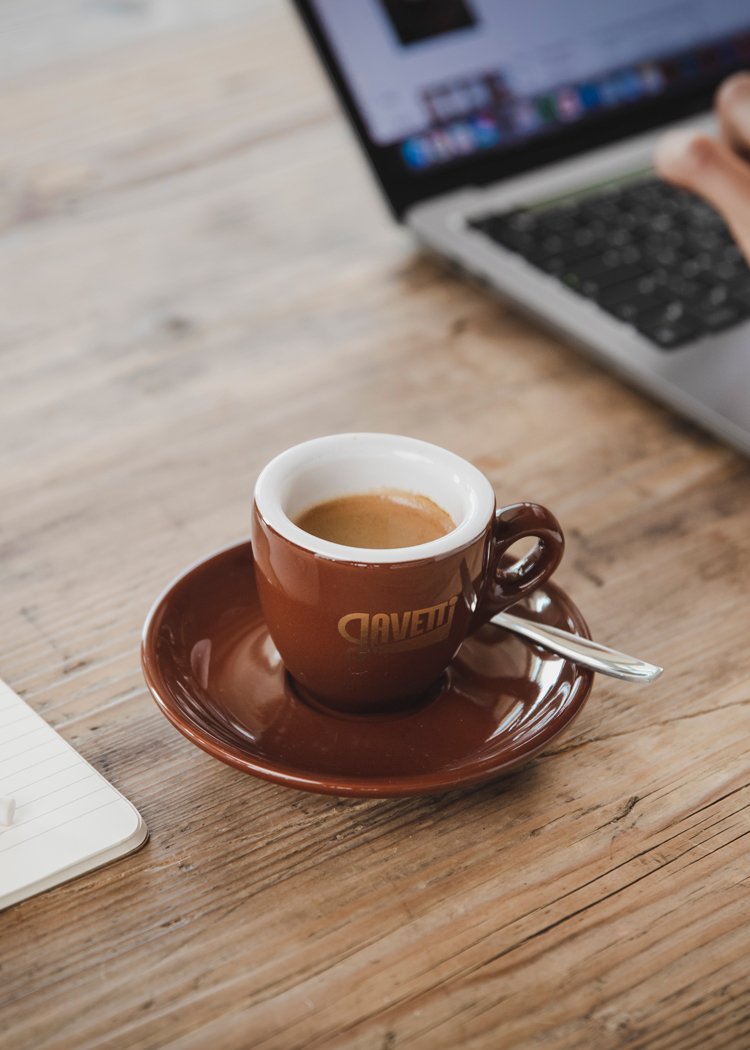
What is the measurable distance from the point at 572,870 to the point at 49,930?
21 cm

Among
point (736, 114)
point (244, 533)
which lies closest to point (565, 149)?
point (736, 114)

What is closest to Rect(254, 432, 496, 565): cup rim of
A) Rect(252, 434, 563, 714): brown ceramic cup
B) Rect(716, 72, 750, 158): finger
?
Rect(252, 434, 563, 714): brown ceramic cup

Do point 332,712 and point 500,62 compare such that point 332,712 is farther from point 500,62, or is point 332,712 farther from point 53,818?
point 500,62

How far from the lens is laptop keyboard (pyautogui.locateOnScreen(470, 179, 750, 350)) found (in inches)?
29.2

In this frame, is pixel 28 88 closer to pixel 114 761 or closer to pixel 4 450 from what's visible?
pixel 4 450

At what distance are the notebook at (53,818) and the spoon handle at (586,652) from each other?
194mm

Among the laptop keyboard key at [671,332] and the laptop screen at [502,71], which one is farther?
the laptop screen at [502,71]

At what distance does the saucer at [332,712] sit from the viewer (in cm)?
45

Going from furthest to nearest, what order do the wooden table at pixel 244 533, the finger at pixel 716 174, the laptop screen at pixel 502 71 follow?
1. the laptop screen at pixel 502 71
2. the finger at pixel 716 174
3. the wooden table at pixel 244 533

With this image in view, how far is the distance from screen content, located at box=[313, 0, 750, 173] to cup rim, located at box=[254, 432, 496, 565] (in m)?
0.44

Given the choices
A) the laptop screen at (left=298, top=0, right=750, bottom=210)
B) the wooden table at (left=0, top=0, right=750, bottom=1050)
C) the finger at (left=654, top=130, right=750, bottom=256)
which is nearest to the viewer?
the wooden table at (left=0, top=0, right=750, bottom=1050)

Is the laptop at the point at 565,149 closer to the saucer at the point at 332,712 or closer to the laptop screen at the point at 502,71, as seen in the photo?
the laptop screen at the point at 502,71

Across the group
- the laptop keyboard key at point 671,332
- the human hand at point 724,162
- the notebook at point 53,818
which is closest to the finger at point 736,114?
the human hand at point 724,162

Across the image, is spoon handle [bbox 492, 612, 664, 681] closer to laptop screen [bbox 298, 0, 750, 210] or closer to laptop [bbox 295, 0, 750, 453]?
laptop [bbox 295, 0, 750, 453]
